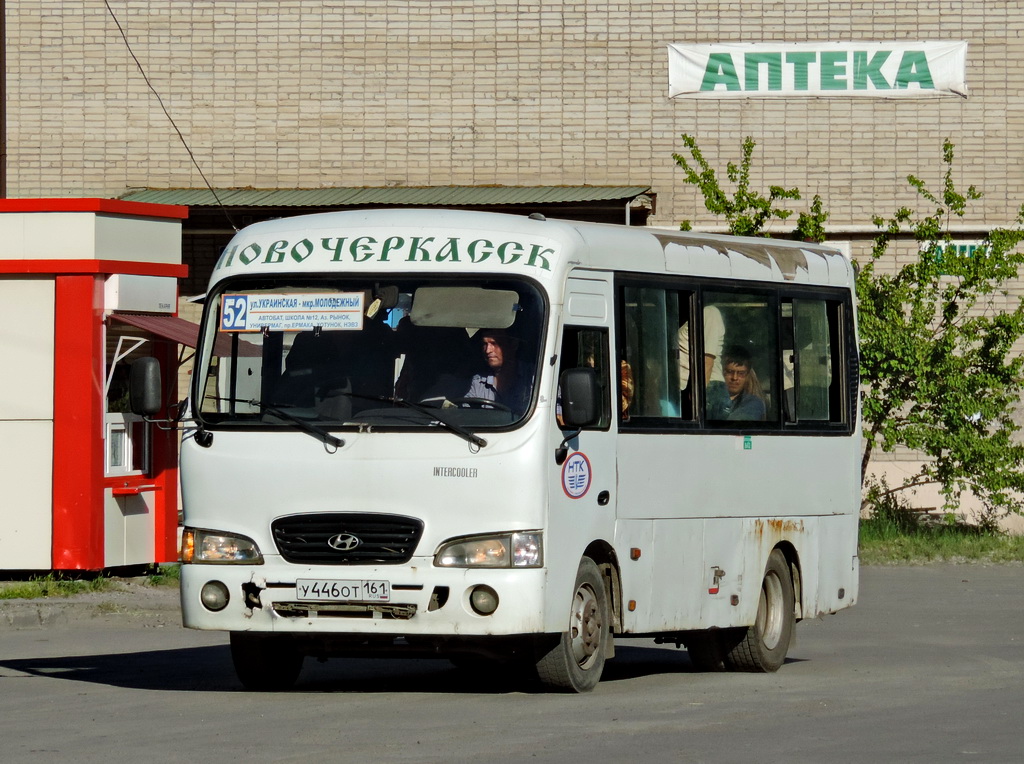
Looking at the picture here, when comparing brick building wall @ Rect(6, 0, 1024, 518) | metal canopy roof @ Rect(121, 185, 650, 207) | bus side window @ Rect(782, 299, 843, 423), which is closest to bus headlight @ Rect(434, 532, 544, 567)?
bus side window @ Rect(782, 299, 843, 423)

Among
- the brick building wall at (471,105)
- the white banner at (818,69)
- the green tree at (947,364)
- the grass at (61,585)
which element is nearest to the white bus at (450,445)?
the grass at (61,585)

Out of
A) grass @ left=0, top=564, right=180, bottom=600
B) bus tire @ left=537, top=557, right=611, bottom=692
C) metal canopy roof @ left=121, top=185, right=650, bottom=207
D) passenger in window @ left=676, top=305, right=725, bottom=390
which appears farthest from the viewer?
metal canopy roof @ left=121, top=185, right=650, bottom=207

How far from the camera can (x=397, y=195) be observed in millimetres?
26453

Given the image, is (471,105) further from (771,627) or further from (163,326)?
(771,627)

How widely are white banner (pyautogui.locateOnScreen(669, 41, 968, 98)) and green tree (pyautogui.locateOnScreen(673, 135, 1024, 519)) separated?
3364mm

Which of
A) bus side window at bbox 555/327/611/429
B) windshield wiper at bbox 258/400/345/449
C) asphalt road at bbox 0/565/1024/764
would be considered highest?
bus side window at bbox 555/327/611/429

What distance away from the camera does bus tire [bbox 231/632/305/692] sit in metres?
11.0

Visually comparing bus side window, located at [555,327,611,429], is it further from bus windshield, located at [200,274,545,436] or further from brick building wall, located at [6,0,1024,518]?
brick building wall, located at [6,0,1024,518]

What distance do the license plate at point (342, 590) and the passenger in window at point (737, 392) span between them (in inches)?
108

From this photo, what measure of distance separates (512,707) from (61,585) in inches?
320

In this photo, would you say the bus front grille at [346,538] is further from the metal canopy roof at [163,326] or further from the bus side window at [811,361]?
the metal canopy roof at [163,326]

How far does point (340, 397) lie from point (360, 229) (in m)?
1.01

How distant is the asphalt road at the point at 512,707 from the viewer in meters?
8.54

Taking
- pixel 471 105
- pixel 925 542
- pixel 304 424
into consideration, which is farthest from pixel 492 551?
pixel 471 105
